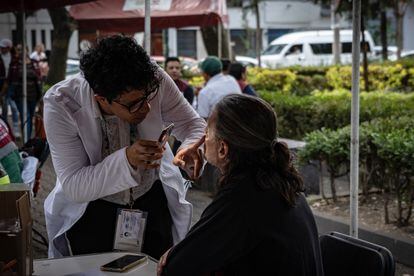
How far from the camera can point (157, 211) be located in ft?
9.52

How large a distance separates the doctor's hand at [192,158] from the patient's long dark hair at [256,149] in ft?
1.87

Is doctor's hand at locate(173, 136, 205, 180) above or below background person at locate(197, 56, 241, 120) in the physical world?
below

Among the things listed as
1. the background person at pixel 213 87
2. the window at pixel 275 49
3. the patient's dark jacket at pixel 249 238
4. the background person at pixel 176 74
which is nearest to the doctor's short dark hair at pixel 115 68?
the patient's dark jacket at pixel 249 238

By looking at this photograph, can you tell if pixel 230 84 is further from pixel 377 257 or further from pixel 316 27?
pixel 316 27

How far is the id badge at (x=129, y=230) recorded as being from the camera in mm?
2783

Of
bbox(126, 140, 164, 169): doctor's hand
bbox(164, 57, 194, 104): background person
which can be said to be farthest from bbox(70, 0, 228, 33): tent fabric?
bbox(126, 140, 164, 169): doctor's hand

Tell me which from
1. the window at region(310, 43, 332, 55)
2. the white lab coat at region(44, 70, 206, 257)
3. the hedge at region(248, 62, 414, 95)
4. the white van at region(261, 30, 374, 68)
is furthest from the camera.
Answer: the window at region(310, 43, 332, 55)

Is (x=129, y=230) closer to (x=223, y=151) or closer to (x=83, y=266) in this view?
(x=83, y=266)

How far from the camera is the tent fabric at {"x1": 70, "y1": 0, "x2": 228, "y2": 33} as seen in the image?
1007 centimetres

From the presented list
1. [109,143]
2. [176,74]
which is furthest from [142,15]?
[109,143]

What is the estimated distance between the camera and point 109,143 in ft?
9.05

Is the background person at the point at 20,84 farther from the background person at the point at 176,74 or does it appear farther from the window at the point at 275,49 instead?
the window at the point at 275,49

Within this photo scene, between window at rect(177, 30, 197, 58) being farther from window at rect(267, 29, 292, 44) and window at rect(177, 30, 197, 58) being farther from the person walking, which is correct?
the person walking

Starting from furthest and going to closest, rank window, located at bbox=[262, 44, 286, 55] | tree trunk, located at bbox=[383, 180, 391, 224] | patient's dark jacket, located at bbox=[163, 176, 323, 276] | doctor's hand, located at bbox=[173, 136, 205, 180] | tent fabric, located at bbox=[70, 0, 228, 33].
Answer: window, located at bbox=[262, 44, 286, 55], tent fabric, located at bbox=[70, 0, 228, 33], tree trunk, located at bbox=[383, 180, 391, 224], doctor's hand, located at bbox=[173, 136, 205, 180], patient's dark jacket, located at bbox=[163, 176, 323, 276]
